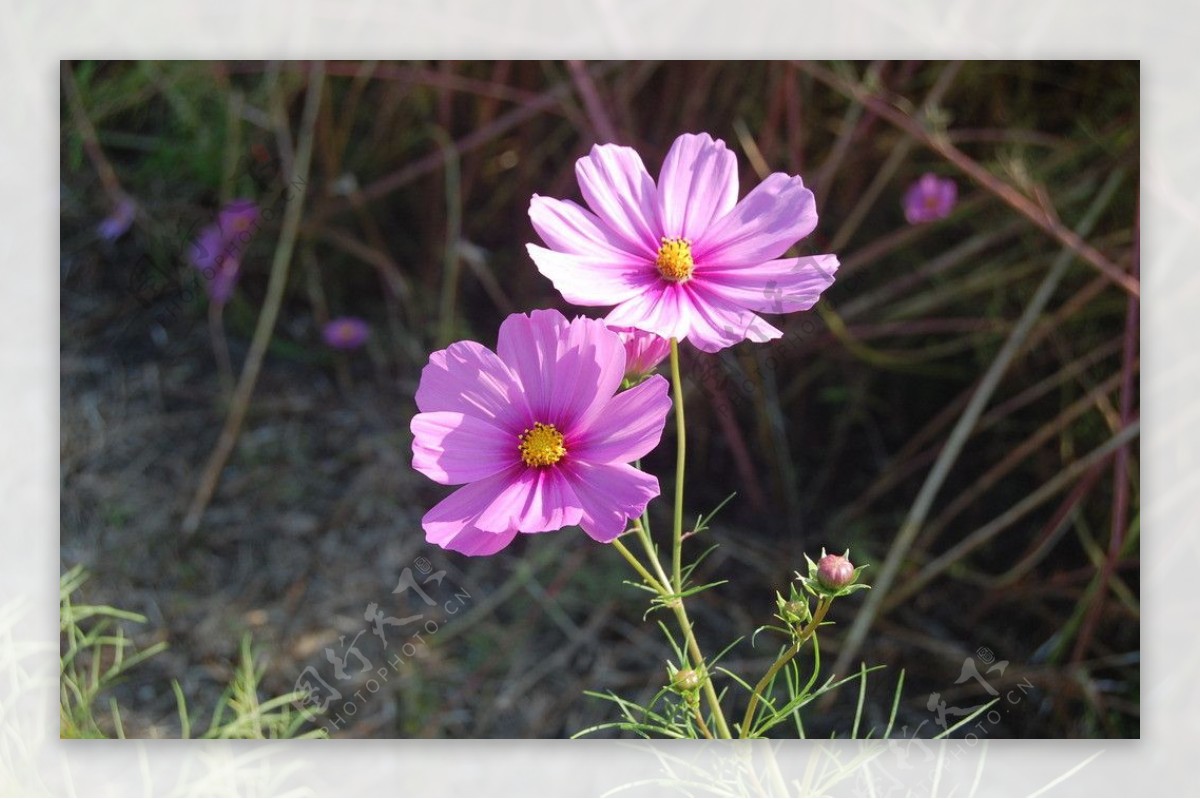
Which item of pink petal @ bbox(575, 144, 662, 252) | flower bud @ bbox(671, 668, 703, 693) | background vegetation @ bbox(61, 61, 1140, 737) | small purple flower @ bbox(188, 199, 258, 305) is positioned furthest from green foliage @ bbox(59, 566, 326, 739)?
pink petal @ bbox(575, 144, 662, 252)

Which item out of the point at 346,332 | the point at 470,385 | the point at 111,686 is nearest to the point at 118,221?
the point at 346,332

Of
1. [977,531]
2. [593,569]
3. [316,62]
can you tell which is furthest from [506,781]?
[316,62]

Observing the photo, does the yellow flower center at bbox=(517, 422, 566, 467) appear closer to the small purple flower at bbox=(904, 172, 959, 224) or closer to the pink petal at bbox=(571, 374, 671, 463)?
the pink petal at bbox=(571, 374, 671, 463)

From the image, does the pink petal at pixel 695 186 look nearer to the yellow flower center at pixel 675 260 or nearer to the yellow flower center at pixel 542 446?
the yellow flower center at pixel 675 260

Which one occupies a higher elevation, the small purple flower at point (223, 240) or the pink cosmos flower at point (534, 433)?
the small purple flower at point (223, 240)

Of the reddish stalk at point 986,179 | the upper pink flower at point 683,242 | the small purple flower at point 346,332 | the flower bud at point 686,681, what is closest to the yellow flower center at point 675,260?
the upper pink flower at point 683,242

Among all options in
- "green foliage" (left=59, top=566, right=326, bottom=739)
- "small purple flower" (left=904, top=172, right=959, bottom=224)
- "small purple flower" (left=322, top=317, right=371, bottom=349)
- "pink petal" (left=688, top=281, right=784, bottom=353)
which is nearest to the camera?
"pink petal" (left=688, top=281, right=784, bottom=353)

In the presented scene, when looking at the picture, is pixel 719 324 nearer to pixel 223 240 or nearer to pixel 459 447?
pixel 459 447

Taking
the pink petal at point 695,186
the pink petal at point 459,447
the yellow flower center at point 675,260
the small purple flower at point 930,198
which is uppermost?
the small purple flower at point 930,198
